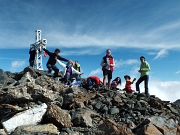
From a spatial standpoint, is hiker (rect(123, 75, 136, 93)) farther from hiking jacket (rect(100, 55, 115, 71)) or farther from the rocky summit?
the rocky summit

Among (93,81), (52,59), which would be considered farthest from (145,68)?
(52,59)

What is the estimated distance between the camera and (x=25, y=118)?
975 cm

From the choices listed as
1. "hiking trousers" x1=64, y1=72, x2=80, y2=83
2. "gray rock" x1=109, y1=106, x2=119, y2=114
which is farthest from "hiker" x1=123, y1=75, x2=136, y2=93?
"gray rock" x1=109, y1=106, x2=119, y2=114

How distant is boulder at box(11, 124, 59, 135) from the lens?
8.65 meters

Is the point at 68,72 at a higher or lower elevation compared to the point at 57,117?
higher

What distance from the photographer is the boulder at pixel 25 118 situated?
9.39 metres

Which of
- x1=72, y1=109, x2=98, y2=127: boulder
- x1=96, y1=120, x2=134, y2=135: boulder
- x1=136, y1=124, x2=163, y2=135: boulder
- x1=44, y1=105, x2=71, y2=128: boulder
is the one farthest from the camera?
x1=72, y1=109, x2=98, y2=127: boulder

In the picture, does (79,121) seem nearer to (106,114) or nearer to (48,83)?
(106,114)

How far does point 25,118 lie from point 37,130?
1120mm

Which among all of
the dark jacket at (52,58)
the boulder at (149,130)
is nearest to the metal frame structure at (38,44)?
the dark jacket at (52,58)

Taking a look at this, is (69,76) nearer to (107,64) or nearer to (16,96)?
(107,64)

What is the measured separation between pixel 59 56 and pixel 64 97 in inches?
245

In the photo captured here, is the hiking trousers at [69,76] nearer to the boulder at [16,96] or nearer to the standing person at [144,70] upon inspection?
the standing person at [144,70]

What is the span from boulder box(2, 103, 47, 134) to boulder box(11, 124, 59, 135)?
0.60 metres
